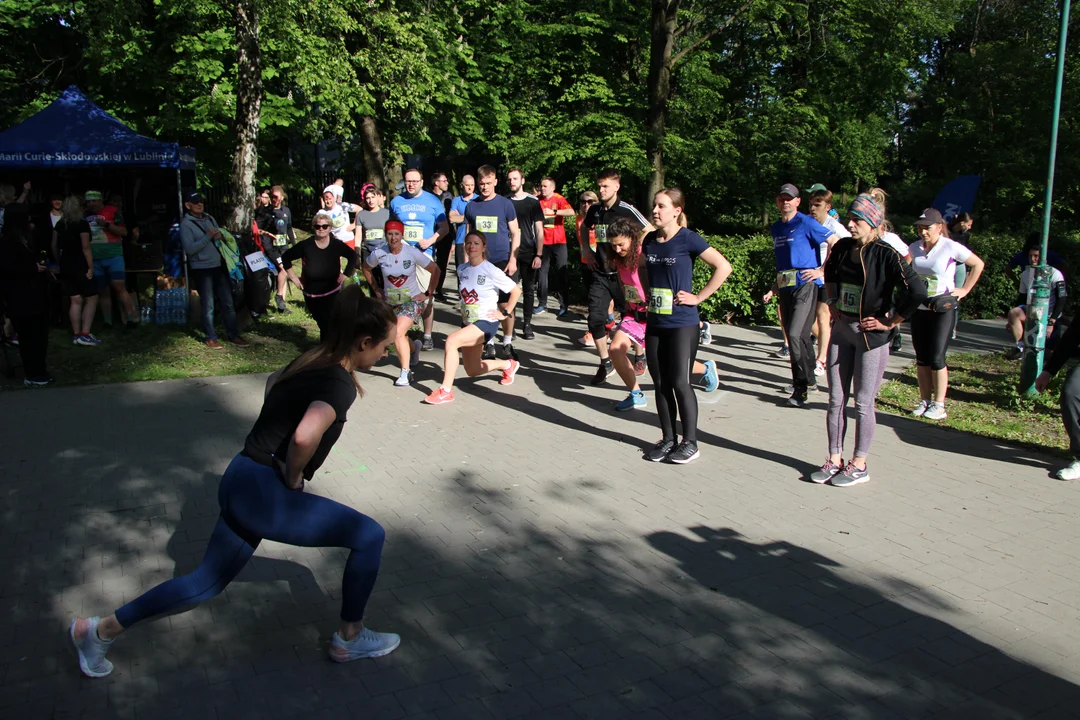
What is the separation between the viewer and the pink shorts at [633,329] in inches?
310

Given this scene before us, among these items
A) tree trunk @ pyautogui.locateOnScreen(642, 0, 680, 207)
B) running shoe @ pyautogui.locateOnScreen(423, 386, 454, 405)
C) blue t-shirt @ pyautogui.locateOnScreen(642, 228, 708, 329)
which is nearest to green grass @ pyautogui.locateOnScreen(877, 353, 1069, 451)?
blue t-shirt @ pyautogui.locateOnScreen(642, 228, 708, 329)

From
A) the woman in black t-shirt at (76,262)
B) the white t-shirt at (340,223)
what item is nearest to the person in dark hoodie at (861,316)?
the white t-shirt at (340,223)

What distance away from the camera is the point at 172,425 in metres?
7.80

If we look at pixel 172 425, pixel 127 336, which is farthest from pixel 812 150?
pixel 172 425

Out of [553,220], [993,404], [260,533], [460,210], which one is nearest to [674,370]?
[260,533]

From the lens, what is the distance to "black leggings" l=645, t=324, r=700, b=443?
6.54 m

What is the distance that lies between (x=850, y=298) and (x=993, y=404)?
11.0 feet

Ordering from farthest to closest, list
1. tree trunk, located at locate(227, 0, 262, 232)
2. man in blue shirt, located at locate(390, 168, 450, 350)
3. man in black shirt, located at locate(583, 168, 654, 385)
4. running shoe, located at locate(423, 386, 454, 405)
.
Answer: tree trunk, located at locate(227, 0, 262, 232), man in blue shirt, located at locate(390, 168, 450, 350), man in black shirt, located at locate(583, 168, 654, 385), running shoe, located at locate(423, 386, 454, 405)

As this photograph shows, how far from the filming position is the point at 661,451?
6.86 metres

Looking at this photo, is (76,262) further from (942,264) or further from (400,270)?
(942,264)

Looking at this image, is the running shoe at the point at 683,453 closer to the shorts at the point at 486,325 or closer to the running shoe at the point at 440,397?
the shorts at the point at 486,325

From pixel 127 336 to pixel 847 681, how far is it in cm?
1005

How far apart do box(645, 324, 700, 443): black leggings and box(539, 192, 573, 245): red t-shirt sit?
6572 mm

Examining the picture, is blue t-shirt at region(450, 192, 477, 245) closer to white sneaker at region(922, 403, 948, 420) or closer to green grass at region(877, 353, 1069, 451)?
green grass at region(877, 353, 1069, 451)
